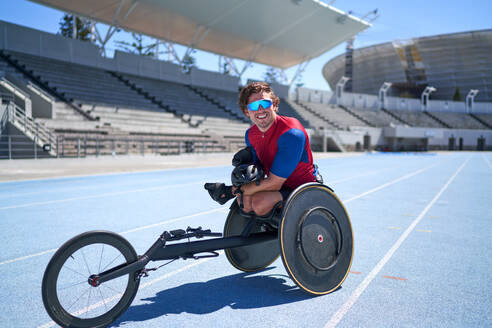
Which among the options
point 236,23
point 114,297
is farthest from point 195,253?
point 236,23

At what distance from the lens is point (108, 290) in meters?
3.24

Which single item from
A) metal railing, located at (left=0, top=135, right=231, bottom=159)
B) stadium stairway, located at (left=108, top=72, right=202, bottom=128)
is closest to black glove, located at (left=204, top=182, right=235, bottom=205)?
metal railing, located at (left=0, top=135, right=231, bottom=159)

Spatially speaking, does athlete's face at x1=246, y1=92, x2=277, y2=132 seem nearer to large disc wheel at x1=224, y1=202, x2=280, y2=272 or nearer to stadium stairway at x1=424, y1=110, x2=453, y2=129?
large disc wheel at x1=224, y1=202, x2=280, y2=272

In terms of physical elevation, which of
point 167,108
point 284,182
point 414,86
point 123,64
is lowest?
point 284,182

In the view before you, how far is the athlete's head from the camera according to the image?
3.25m

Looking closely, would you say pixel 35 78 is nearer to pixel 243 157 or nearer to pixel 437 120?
pixel 243 157

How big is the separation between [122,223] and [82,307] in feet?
11.2

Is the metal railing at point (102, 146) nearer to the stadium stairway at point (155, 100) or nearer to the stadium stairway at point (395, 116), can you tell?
the stadium stairway at point (155, 100)

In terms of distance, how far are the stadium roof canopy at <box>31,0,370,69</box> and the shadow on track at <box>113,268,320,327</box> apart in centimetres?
3095

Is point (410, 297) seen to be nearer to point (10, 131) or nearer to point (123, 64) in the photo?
point (10, 131)

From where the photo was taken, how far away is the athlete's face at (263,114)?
10.7 ft

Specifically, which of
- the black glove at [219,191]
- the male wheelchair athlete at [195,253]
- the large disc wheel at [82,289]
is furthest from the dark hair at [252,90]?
the large disc wheel at [82,289]

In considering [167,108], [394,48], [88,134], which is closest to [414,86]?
[394,48]

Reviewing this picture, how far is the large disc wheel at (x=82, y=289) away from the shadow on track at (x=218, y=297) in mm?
179
